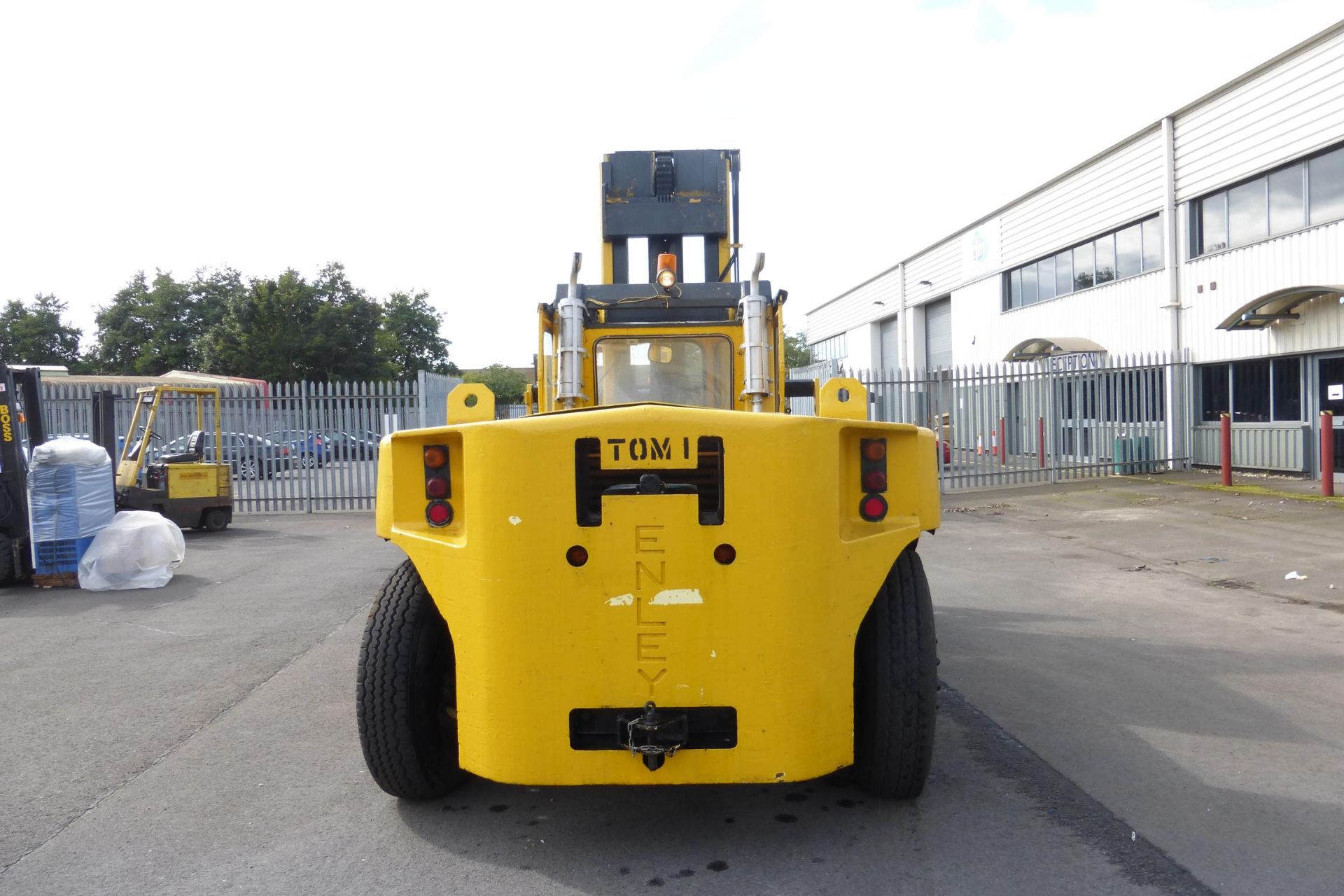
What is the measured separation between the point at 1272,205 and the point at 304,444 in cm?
1668

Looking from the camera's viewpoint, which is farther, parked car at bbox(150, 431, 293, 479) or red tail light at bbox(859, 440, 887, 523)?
parked car at bbox(150, 431, 293, 479)

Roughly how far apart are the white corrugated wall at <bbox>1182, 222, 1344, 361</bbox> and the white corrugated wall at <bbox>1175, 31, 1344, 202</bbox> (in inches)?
53.8

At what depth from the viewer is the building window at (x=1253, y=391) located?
1638 centimetres

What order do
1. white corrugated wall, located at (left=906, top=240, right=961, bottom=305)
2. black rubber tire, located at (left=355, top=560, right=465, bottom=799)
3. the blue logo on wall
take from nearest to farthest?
1. black rubber tire, located at (left=355, top=560, right=465, bottom=799)
2. the blue logo on wall
3. white corrugated wall, located at (left=906, top=240, right=961, bottom=305)

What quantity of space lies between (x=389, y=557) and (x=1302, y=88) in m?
15.4

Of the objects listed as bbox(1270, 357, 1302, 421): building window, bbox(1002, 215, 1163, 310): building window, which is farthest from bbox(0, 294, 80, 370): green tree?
bbox(1270, 357, 1302, 421): building window

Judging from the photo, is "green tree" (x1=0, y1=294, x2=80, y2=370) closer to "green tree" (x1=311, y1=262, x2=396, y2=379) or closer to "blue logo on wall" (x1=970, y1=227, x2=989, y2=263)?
"green tree" (x1=311, y1=262, x2=396, y2=379)

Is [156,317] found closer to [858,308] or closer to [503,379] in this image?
[503,379]

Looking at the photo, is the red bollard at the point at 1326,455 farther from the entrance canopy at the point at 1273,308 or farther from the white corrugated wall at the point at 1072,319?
the white corrugated wall at the point at 1072,319

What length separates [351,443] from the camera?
17.1m

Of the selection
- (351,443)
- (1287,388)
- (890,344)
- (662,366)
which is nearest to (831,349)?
(890,344)

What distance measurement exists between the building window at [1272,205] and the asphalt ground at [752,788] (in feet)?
33.6

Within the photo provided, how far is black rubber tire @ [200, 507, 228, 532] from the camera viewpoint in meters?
14.5

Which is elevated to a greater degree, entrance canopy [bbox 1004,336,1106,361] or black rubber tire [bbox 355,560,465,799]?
entrance canopy [bbox 1004,336,1106,361]
